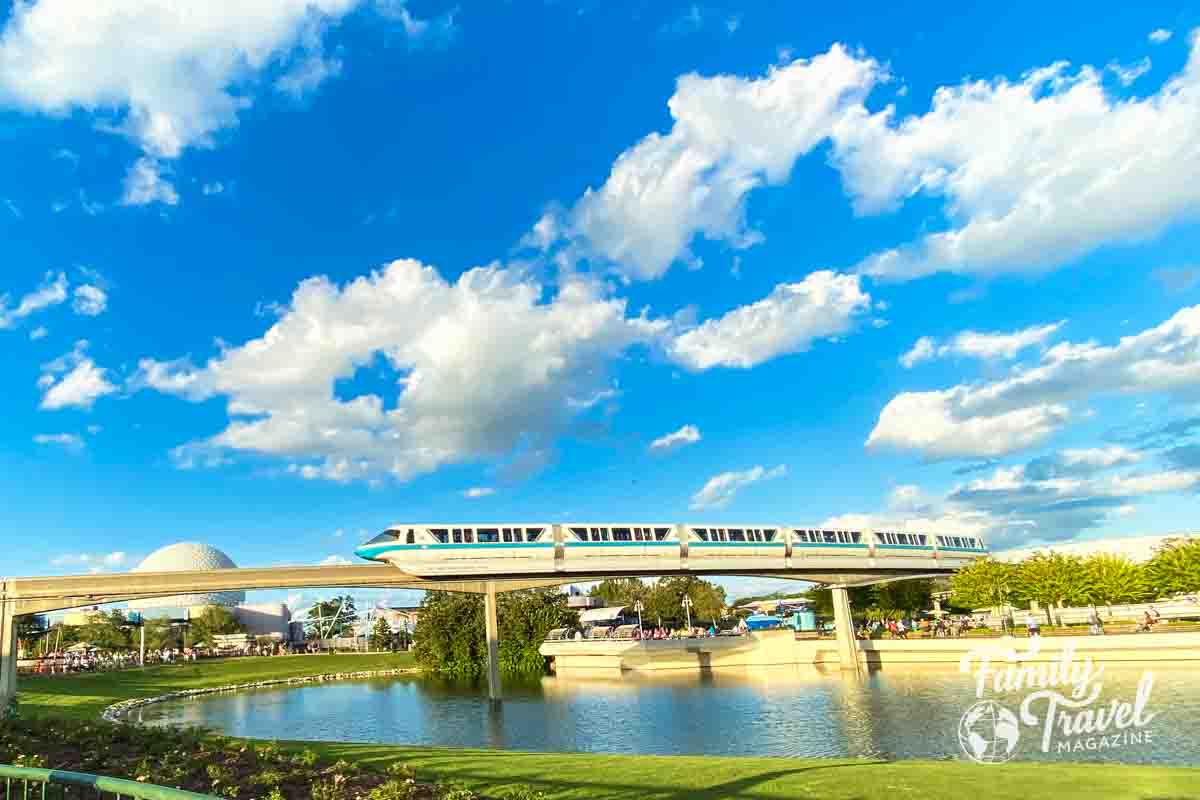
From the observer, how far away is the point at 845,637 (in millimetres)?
66812

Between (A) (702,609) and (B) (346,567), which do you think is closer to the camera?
(B) (346,567)

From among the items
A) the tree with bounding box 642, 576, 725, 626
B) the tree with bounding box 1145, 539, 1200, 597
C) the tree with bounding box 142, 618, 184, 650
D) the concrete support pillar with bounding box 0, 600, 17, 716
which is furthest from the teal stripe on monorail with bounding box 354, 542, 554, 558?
the tree with bounding box 142, 618, 184, 650

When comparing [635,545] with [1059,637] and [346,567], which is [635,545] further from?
[1059,637]

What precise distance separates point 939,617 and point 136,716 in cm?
8062

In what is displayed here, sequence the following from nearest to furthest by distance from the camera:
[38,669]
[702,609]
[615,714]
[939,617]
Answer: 1. [615,714]
2. [38,669]
3. [939,617]
4. [702,609]

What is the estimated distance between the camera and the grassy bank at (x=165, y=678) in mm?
56400

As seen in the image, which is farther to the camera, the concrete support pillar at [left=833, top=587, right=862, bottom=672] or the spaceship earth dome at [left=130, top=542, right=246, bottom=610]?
the spaceship earth dome at [left=130, top=542, right=246, bottom=610]

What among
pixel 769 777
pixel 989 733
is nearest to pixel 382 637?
pixel 989 733

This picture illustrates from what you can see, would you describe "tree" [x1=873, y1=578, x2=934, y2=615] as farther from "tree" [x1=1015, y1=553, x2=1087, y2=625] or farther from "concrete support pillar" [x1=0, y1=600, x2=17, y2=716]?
"concrete support pillar" [x1=0, y1=600, x2=17, y2=716]

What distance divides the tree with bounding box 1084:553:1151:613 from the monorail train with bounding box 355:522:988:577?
542 inches

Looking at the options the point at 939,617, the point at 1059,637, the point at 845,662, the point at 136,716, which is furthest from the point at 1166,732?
the point at 939,617

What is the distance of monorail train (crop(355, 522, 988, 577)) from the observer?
5172cm

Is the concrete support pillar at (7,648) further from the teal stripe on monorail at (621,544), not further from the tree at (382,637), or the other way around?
the tree at (382,637)

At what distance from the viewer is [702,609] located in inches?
4779
